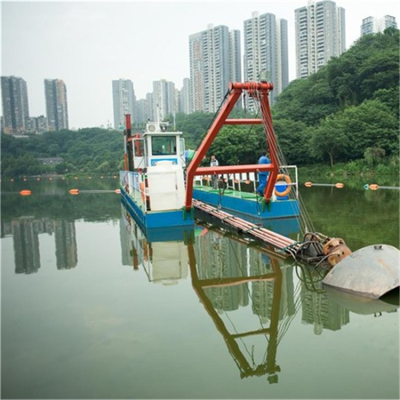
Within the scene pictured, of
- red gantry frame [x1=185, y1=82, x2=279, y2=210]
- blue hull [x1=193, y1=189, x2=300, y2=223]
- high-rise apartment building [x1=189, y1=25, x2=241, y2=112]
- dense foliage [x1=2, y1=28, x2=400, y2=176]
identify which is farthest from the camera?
high-rise apartment building [x1=189, y1=25, x2=241, y2=112]

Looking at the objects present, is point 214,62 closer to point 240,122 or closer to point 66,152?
point 66,152

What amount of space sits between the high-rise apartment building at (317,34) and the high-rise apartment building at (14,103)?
67.1 m

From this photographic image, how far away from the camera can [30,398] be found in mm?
3496

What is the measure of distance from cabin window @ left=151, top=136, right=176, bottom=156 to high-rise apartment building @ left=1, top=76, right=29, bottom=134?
9270 centimetres

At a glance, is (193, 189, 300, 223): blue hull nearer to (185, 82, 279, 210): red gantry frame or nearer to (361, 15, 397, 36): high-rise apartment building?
(185, 82, 279, 210): red gantry frame

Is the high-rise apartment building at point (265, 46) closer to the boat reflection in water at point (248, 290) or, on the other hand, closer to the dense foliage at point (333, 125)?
the dense foliage at point (333, 125)

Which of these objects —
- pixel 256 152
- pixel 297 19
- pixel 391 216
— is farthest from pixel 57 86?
pixel 391 216

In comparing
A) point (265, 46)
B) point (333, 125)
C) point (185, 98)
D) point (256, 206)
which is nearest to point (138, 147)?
point (256, 206)

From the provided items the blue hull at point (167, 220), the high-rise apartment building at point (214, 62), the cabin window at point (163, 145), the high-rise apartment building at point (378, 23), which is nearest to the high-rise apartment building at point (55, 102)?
the high-rise apartment building at point (214, 62)

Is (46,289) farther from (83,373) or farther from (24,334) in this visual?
(83,373)

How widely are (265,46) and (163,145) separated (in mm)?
71575

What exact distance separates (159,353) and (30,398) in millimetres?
1256

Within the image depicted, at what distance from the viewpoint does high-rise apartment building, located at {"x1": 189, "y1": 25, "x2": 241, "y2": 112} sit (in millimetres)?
80188

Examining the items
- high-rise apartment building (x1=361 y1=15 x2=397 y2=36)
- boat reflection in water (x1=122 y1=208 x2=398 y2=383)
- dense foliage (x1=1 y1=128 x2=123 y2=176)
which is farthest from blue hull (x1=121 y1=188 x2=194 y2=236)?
high-rise apartment building (x1=361 y1=15 x2=397 y2=36)
